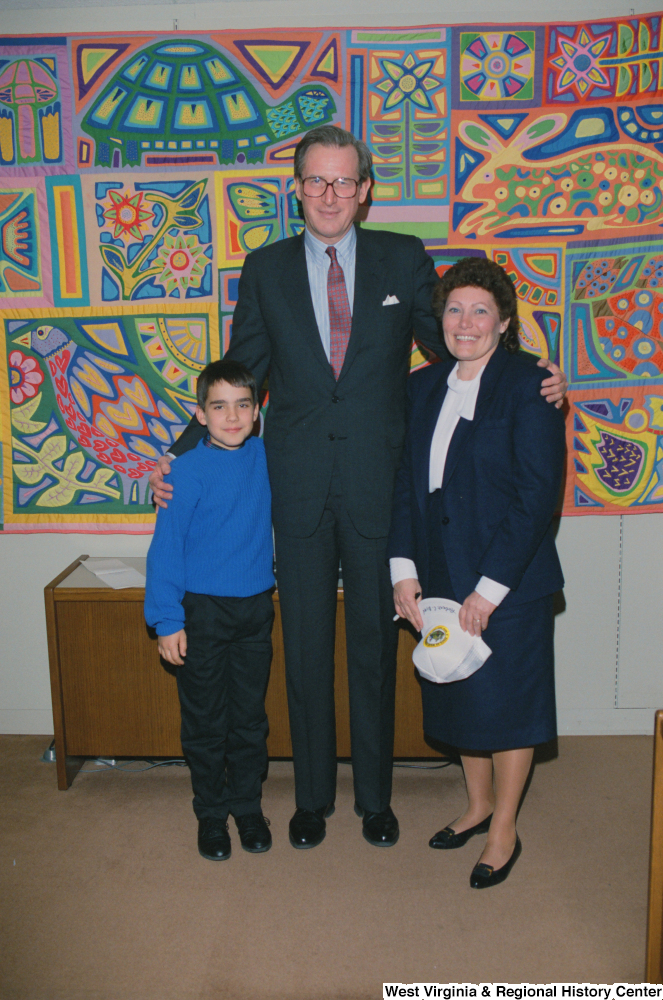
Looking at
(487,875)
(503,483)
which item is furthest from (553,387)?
(487,875)

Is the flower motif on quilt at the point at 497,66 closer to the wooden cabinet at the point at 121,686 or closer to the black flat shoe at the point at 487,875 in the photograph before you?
the wooden cabinet at the point at 121,686

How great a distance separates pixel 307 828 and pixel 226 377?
4.08 ft

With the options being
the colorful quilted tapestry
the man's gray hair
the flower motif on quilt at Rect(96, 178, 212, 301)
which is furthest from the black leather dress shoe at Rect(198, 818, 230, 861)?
the man's gray hair

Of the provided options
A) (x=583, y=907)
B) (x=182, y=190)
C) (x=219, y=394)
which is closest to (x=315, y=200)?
(x=219, y=394)

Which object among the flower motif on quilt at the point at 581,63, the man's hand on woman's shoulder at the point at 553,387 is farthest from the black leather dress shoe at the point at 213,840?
the flower motif on quilt at the point at 581,63

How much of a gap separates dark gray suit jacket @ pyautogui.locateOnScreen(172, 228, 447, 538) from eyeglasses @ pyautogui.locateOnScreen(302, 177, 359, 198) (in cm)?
16

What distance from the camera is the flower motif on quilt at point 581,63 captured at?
2.53 m

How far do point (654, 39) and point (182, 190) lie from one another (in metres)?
1.52

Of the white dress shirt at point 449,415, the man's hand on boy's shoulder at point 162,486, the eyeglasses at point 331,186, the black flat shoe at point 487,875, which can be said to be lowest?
the black flat shoe at point 487,875

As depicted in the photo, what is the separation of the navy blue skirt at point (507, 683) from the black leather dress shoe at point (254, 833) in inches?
24.9

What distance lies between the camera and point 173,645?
83.0 inches

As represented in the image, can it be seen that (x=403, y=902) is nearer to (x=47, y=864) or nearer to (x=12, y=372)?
(x=47, y=864)

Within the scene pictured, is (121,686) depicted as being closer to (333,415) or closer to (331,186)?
(333,415)

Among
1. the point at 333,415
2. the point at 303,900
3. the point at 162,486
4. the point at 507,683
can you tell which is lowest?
the point at 303,900
